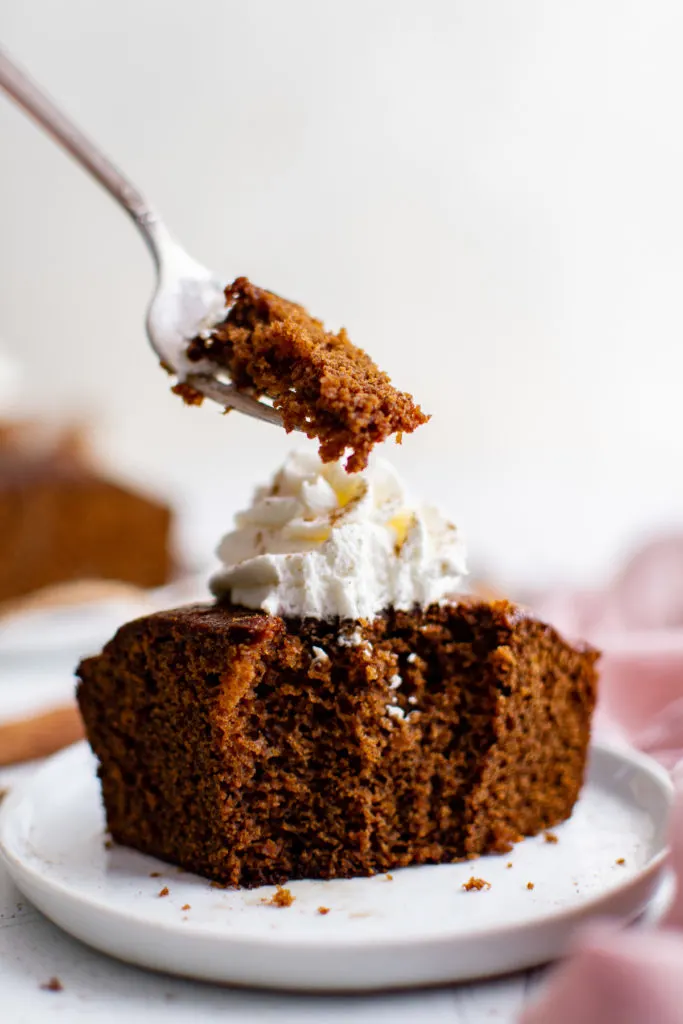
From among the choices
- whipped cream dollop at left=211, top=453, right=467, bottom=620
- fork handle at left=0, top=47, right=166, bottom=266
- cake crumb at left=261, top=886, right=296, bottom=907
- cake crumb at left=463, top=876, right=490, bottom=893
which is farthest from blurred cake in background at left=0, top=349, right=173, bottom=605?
cake crumb at left=463, top=876, right=490, bottom=893

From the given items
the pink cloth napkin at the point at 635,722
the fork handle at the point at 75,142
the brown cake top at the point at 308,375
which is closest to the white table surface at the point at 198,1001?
the pink cloth napkin at the point at 635,722

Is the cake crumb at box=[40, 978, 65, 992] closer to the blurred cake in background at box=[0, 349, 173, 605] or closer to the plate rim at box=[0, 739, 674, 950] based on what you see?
the plate rim at box=[0, 739, 674, 950]

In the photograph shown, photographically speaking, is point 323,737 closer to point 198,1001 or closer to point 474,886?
point 474,886

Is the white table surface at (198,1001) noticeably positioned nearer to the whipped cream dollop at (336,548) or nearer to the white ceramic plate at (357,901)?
the white ceramic plate at (357,901)

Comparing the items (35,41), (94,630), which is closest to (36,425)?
(94,630)

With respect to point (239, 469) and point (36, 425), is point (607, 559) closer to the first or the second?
point (239, 469)

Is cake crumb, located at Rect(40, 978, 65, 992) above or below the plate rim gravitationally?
below
